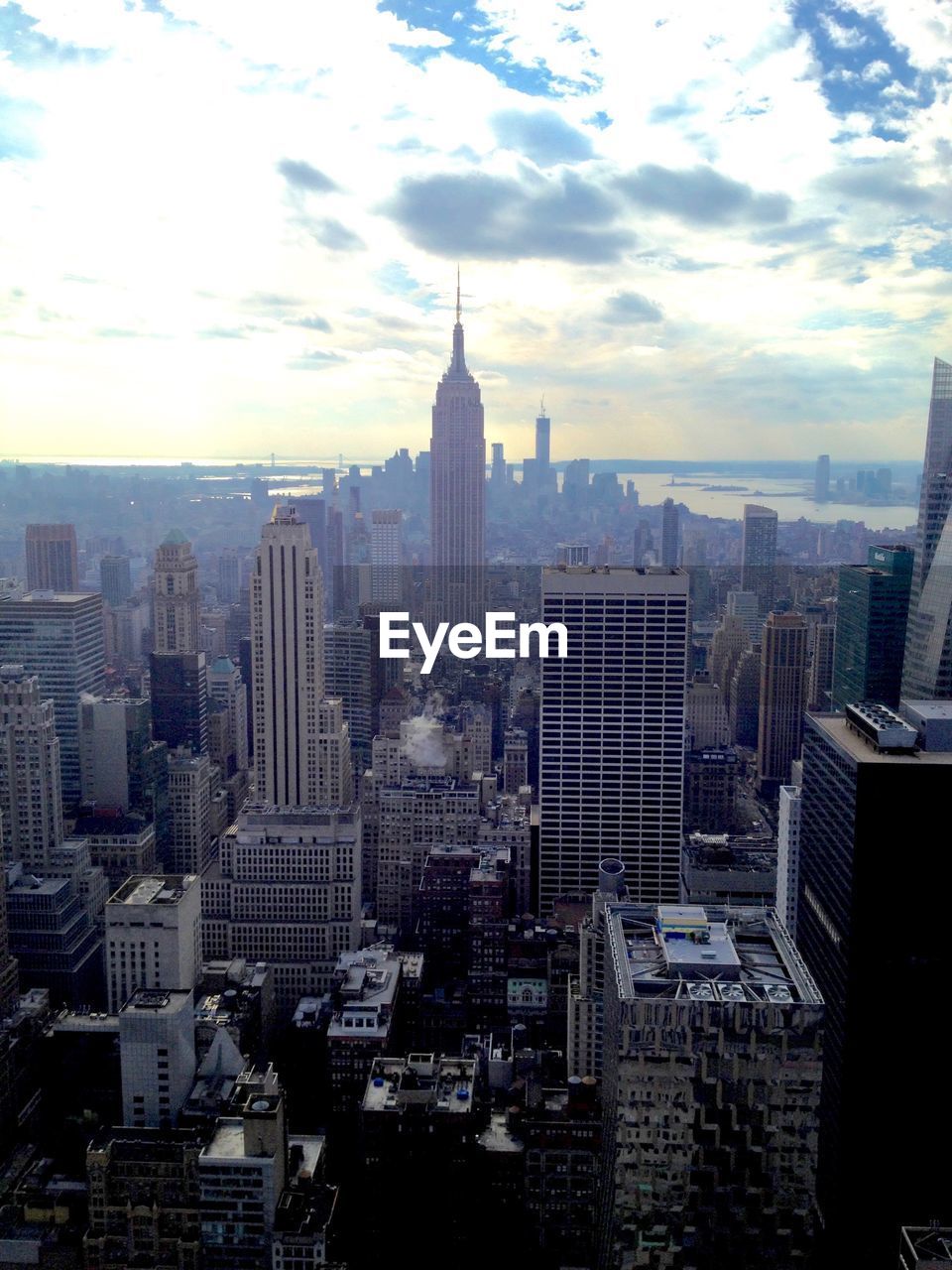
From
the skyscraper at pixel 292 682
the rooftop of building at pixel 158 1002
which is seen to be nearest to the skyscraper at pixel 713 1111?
the rooftop of building at pixel 158 1002

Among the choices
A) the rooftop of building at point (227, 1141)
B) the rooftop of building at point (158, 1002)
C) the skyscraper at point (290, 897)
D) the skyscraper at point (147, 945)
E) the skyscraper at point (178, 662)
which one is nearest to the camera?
the rooftop of building at point (227, 1141)

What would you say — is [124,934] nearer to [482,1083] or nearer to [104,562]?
[482,1083]

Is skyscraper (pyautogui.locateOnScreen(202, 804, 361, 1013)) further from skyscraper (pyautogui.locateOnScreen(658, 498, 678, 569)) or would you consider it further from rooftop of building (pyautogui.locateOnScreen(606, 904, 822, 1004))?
rooftop of building (pyautogui.locateOnScreen(606, 904, 822, 1004))

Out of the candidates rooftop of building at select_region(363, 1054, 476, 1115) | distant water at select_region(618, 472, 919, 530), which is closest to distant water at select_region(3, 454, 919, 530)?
distant water at select_region(618, 472, 919, 530)

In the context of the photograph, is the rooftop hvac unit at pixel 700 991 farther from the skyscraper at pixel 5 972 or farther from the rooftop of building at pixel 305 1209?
the skyscraper at pixel 5 972

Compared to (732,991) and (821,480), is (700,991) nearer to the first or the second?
(732,991)

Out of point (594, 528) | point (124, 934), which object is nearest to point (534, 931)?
point (124, 934)

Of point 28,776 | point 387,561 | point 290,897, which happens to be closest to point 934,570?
point 290,897
